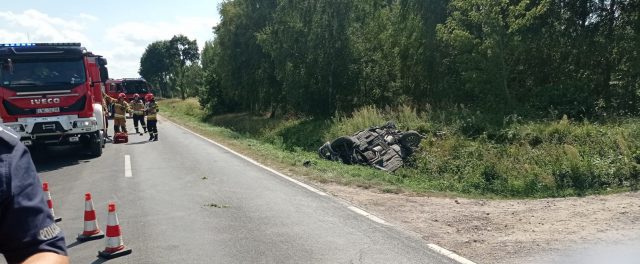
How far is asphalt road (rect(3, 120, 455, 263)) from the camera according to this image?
19.1ft

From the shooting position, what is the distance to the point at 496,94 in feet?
67.0

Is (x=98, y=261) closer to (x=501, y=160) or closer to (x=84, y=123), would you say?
(x=84, y=123)

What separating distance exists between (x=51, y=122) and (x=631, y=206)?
13.3m

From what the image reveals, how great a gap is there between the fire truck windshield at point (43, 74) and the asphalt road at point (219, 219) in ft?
7.48

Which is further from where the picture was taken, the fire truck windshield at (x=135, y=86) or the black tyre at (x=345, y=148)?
the fire truck windshield at (x=135, y=86)

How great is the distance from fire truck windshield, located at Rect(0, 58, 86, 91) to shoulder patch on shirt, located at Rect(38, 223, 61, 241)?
42.8 ft

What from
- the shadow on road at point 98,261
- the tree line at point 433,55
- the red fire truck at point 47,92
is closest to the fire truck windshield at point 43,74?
the red fire truck at point 47,92

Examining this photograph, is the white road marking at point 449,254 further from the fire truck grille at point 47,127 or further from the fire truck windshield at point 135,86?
the fire truck windshield at point 135,86

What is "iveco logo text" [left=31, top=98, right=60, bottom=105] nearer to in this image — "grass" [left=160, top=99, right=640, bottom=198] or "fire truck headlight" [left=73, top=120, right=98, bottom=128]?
"fire truck headlight" [left=73, top=120, right=98, bottom=128]

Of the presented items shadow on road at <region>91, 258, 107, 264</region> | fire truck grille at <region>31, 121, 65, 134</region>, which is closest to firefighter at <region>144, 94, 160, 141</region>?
fire truck grille at <region>31, 121, 65, 134</region>

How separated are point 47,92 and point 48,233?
1311cm

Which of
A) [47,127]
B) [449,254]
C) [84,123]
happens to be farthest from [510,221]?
[47,127]

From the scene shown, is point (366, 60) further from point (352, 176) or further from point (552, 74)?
point (352, 176)

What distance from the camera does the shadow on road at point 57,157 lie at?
13561mm
